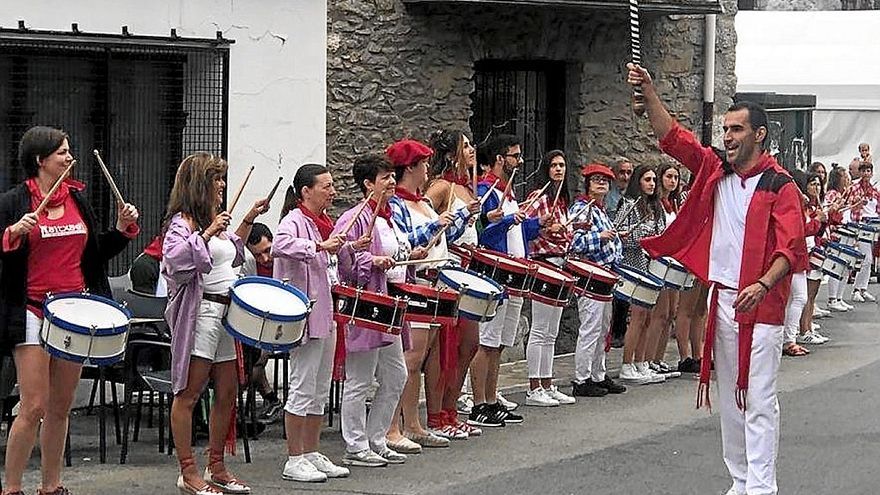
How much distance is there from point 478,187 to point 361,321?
2316mm

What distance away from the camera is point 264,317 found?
7.74m

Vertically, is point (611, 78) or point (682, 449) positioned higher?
point (611, 78)

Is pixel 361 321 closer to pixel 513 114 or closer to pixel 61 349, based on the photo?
pixel 61 349

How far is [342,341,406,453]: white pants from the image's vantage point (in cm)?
898

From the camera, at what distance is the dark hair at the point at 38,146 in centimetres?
746

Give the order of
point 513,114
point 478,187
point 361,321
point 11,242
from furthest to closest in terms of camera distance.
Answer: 1. point 513,114
2. point 478,187
3. point 361,321
4. point 11,242

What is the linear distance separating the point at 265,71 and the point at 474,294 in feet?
10.7

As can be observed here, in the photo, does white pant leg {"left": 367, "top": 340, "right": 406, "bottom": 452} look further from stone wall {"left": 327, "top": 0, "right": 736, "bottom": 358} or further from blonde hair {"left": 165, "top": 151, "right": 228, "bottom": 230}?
stone wall {"left": 327, "top": 0, "right": 736, "bottom": 358}

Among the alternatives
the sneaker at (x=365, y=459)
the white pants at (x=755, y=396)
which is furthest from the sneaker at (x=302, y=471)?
the white pants at (x=755, y=396)

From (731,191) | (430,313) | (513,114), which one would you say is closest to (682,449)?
(430,313)

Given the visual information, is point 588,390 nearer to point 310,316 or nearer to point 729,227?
point 310,316

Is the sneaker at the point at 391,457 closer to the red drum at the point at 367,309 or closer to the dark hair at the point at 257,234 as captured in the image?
the red drum at the point at 367,309

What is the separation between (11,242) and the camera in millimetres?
7223

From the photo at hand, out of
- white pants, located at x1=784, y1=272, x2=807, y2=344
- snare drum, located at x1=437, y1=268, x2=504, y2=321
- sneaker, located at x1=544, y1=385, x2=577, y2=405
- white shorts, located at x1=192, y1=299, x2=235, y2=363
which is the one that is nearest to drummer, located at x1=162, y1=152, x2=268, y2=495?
white shorts, located at x1=192, y1=299, x2=235, y2=363
